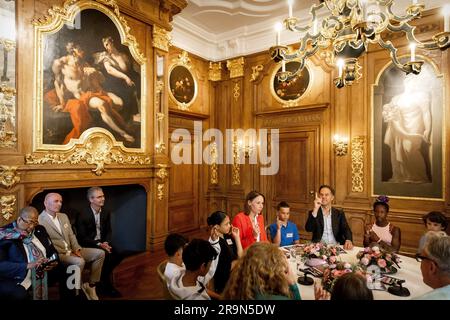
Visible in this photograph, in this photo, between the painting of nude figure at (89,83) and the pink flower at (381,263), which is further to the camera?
the painting of nude figure at (89,83)

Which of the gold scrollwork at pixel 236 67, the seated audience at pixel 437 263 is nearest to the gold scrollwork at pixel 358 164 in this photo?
the gold scrollwork at pixel 236 67

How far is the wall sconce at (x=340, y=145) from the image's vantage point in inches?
227

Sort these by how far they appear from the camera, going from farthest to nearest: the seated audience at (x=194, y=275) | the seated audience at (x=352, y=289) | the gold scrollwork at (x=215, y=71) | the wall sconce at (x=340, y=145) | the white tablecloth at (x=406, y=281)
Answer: the gold scrollwork at (x=215, y=71), the wall sconce at (x=340, y=145), the white tablecloth at (x=406, y=281), the seated audience at (x=194, y=275), the seated audience at (x=352, y=289)

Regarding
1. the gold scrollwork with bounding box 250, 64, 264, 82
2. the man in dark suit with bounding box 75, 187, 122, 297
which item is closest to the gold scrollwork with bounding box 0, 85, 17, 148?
the man in dark suit with bounding box 75, 187, 122, 297

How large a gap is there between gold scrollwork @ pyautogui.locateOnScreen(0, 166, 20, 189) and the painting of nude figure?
585 millimetres

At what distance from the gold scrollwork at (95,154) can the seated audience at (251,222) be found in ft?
8.35

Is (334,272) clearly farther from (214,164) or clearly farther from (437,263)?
(214,164)

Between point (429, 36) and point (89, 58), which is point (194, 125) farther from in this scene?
point (429, 36)

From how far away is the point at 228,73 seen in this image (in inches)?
295

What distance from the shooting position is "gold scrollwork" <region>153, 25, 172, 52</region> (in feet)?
17.8

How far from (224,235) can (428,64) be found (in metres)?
5.05

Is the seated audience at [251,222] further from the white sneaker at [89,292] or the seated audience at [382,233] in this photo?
the white sneaker at [89,292]

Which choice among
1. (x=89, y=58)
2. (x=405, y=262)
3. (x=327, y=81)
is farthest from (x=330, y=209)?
(x=89, y=58)
